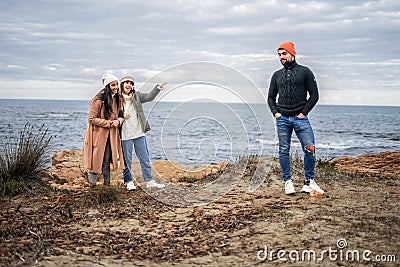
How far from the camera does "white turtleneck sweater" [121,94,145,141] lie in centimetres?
676

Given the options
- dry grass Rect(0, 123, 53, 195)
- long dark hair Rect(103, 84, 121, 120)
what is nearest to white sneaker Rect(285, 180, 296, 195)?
long dark hair Rect(103, 84, 121, 120)

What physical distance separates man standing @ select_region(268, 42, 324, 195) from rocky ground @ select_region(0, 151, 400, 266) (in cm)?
87

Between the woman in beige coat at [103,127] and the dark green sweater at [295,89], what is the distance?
2.42 metres

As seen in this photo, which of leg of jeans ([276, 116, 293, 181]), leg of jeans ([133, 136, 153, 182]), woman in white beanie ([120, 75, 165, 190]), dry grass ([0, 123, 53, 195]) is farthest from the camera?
dry grass ([0, 123, 53, 195])

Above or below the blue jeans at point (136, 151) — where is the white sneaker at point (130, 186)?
below

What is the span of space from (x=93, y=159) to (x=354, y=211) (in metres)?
3.81

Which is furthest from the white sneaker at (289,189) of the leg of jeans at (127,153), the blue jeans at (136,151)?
the leg of jeans at (127,153)

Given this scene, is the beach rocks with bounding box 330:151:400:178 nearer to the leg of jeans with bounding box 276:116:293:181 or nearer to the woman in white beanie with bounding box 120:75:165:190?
the leg of jeans with bounding box 276:116:293:181

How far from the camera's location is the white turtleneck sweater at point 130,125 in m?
6.76

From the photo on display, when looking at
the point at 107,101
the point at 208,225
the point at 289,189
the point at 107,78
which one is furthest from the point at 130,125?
the point at 289,189

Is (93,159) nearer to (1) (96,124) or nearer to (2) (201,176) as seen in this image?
Result: (1) (96,124)

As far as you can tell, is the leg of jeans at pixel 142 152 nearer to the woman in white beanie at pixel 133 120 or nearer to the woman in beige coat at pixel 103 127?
the woman in white beanie at pixel 133 120

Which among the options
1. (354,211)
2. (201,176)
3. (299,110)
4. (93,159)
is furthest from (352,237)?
(201,176)

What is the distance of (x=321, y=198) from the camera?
20.8 feet
